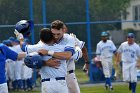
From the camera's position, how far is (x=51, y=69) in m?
8.47

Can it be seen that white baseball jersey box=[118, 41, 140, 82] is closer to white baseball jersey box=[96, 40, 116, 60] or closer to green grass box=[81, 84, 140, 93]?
green grass box=[81, 84, 140, 93]

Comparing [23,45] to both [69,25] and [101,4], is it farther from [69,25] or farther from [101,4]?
[101,4]

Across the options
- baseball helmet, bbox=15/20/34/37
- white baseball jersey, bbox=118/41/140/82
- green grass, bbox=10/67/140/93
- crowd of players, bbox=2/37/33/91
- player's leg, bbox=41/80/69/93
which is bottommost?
green grass, bbox=10/67/140/93

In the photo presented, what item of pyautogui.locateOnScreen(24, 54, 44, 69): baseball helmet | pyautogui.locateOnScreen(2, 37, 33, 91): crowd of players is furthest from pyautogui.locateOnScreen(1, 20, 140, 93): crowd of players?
pyautogui.locateOnScreen(2, 37, 33, 91): crowd of players

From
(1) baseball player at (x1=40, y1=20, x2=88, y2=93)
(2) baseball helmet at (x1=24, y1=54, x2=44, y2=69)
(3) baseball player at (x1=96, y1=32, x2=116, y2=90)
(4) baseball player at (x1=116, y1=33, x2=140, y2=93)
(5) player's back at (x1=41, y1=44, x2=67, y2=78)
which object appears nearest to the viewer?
(2) baseball helmet at (x1=24, y1=54, x2=44, y2=69)

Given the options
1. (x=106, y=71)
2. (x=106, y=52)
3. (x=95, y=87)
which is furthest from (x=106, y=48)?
(x=95, y=87)

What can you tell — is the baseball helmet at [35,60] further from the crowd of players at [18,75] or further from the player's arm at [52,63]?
the crowd of players at [18,75]

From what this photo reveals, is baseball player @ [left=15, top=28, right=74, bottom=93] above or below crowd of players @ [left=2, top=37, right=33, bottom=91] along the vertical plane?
→ above

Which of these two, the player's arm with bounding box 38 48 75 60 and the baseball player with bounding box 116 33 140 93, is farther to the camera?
the baseball player with bounding box 116 33 140 93

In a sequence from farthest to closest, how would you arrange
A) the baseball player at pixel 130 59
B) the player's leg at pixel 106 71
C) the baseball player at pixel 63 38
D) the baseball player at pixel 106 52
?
the baseball player at pixel 106 52 → the player's leg at pixel 106 71 → the baseball player at pixel 130 59 → the baseball player at pixel 63 38

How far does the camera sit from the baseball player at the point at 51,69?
8.40m

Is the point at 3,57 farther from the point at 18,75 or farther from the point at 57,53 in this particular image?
the point at 18,75

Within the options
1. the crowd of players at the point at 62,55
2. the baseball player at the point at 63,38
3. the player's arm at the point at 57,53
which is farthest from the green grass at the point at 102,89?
the player's arm at the point at 57,53

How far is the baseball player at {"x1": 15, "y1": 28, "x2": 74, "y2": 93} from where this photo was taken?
840cm
